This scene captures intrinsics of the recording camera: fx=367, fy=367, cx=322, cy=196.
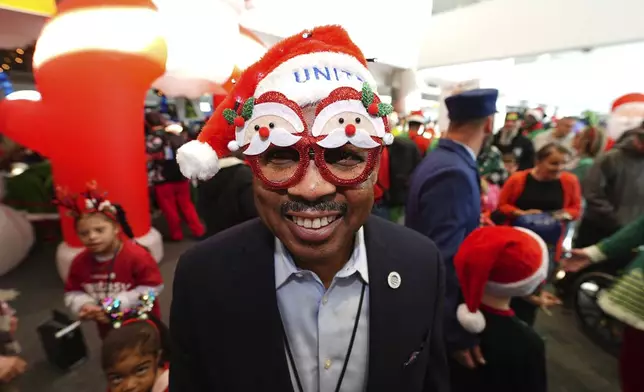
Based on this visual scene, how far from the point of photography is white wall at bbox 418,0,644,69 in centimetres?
355

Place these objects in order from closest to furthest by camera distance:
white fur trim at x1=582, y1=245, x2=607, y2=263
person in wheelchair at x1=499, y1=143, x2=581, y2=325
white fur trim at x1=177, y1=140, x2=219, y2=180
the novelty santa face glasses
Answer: the novelty santa face glasses, white fur trim at x1=177, y1=140, x2=219, y2=180, white fur trim at x1=582, y1=245, x2=607, y2=263, person in wheelchair at x1=499, y1=143, x2=581, y2=325

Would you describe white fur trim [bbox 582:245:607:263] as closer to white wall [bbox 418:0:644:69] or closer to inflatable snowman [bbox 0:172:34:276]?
white wall [bbox 418:0:644:69]

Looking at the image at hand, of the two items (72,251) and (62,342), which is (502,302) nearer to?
(62,342)

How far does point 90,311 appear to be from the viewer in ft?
5.46

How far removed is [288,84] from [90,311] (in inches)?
61.1

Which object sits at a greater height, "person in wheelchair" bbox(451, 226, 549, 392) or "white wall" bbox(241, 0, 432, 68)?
"white wall" bbox(241, 0, 432, 68)

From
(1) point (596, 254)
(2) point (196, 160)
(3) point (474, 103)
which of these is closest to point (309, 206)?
(2) point (196, 160)

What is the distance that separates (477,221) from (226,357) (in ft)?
4.24

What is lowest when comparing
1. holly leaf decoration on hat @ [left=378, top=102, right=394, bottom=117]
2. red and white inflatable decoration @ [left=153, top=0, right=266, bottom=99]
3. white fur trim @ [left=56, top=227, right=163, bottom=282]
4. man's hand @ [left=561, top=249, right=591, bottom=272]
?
white fur trim @ [left=56, top=227, right=163, bottom=282]

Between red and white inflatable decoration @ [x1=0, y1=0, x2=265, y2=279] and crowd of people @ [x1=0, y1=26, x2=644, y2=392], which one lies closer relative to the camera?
crowd of people @ [x1=0, y1=26, x2=644, y2=392]

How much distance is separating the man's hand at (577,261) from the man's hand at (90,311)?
2294 mm

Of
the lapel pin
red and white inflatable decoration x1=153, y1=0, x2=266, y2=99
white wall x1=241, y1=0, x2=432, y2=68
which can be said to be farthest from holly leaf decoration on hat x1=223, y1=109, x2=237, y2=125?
white wall x1=241, y1=0, x2=432, y2=68

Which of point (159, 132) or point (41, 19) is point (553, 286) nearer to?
point (159, 132)

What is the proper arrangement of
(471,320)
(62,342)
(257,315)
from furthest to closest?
(62,342) → (471,320) → (257,315)
